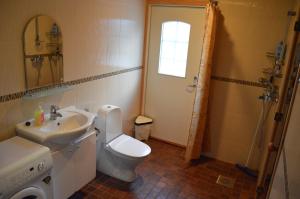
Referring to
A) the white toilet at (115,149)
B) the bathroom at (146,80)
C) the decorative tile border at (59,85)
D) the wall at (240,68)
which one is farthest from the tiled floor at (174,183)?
the decorative tile border at (59,85)

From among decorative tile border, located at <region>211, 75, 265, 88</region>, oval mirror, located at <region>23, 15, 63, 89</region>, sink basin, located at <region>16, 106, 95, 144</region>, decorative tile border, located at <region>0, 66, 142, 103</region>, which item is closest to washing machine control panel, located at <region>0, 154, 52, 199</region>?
sink basin, located at <region>16, 106, 95, 144</region>

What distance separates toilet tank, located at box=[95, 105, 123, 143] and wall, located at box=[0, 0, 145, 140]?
0.21 meters

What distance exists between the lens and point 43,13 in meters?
2.01

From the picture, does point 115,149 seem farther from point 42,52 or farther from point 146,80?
point 146,80

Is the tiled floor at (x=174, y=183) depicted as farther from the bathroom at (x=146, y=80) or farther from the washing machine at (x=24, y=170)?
the washing machine at (x=24, y=170)

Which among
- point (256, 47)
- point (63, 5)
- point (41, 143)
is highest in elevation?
point (63, 5)

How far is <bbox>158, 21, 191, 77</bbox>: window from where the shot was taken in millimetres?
3340

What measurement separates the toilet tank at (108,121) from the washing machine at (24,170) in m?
0.86

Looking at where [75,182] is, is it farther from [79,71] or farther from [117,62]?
[117,62]

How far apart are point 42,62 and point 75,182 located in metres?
1.16

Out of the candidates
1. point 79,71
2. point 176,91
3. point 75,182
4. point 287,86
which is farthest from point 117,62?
point 287,86

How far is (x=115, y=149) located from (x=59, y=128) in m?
0.69

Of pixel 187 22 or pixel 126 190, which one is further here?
pixel 187 22

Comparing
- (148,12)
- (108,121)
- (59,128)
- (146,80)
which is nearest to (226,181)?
(108,121)
